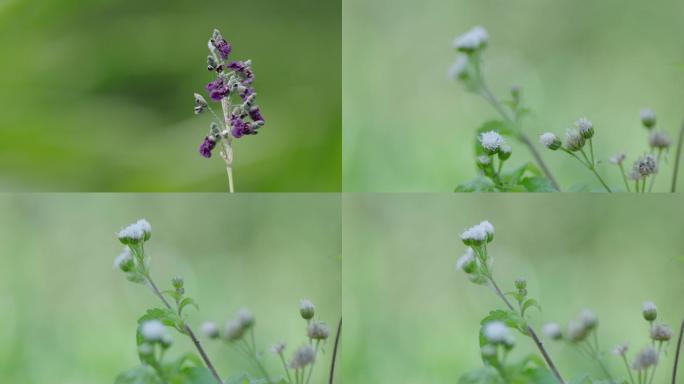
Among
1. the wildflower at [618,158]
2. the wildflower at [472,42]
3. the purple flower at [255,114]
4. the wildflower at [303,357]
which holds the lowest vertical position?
the wildflower at [303,357]

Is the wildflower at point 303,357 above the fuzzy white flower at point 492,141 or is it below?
below

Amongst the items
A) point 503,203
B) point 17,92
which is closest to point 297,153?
point 503,203

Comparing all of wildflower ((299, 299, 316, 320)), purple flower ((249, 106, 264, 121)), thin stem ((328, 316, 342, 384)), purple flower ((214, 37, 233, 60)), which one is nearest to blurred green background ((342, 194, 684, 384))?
thin stem ((328, 316, 342, 384))

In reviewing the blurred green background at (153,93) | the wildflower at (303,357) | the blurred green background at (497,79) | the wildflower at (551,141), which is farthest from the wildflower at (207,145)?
the wildflower at (551,141)

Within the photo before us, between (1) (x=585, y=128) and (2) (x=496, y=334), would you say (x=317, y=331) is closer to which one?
(2) (x=496, y=334)

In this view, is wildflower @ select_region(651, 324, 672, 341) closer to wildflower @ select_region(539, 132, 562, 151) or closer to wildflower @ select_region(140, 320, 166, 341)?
wildflower @ select_region(539, 132, 562, 151)

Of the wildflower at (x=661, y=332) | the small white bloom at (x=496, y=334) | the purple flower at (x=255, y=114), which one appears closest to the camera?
the small white bloom at (x=496, y=334)

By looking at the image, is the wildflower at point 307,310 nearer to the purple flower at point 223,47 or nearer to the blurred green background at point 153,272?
the blurred green background at point 153,272
